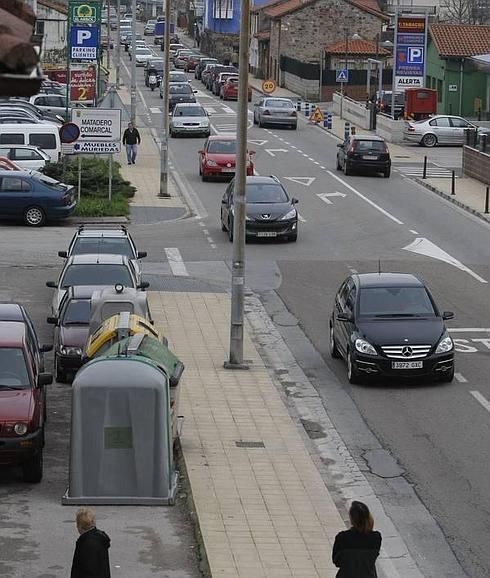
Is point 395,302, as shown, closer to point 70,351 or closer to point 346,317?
point 346,317

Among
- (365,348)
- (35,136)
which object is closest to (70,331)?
(365,348)

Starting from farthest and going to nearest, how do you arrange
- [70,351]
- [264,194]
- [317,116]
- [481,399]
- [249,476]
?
[317,116] < [264,194] < [70,351] < [481,399] < [249,476]

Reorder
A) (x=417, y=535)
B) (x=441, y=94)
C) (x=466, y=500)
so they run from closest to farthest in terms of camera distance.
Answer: (x=417, y=535)
(x=466, y=500)
(x=441, y=94)

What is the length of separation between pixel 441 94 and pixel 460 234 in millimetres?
40373

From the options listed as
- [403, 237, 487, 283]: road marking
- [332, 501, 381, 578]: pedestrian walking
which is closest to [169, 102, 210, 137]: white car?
[403, 237, 487, 283]: road marking

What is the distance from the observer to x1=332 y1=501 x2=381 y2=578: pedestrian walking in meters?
10.3

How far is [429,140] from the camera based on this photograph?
60625 mm

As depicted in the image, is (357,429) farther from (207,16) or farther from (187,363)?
(207,16)

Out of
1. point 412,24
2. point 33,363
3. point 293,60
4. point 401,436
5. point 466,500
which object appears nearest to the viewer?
point 466,500

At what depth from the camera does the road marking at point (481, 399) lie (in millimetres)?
19859

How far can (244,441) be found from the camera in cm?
1783

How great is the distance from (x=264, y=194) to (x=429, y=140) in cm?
2665

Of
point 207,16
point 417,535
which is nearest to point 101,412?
point 417,535

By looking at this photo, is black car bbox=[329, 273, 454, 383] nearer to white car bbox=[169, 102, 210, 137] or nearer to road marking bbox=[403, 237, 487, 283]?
road marking bbox=[403, 237, 487, 283]
